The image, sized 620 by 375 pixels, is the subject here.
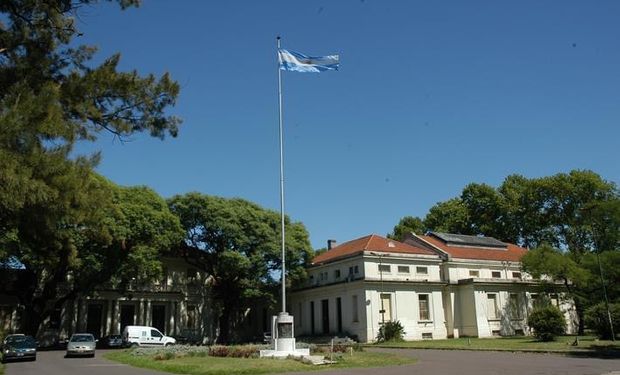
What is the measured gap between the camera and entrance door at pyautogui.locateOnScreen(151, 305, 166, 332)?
56.5 meters

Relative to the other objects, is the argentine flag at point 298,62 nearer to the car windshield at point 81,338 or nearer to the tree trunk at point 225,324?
the car windshield at point 81,338

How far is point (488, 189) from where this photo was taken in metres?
67.7

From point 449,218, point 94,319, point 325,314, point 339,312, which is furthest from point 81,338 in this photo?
point 449,218

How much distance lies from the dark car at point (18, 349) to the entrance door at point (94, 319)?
23.2m

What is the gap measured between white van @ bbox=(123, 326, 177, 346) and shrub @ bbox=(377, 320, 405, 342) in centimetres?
1642

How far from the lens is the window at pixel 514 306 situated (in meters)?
49.4

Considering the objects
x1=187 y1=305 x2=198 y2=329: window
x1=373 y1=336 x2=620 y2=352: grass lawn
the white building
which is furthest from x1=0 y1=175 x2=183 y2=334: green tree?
x1=373 y1=336 x2=620 y2=352: grass lawn

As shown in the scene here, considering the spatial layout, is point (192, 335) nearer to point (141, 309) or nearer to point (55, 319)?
point (141, 309)

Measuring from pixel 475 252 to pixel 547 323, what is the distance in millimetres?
17718

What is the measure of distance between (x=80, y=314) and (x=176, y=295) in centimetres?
917

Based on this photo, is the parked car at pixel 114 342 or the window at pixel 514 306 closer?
the parked car at pixel 114 342

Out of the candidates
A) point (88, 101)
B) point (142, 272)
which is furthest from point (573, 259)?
point (88, 101)

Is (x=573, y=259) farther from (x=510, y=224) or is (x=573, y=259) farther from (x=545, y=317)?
(x=510, y=224)

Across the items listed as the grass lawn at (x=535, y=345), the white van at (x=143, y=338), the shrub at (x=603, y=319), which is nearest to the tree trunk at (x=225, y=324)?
the white van at (x=143, y=338)
